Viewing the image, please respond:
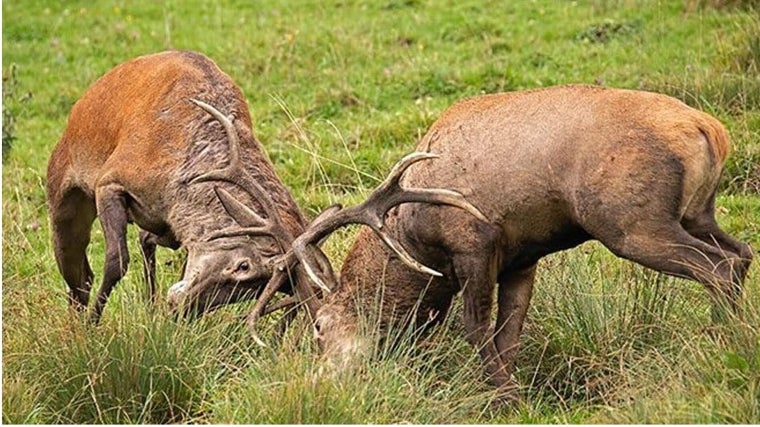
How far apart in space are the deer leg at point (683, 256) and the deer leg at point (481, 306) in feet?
2.27

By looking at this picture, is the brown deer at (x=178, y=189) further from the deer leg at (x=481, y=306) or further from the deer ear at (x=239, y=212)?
the deer leg at (x=481, y=306)

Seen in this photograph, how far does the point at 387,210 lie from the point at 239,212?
2.87 ft

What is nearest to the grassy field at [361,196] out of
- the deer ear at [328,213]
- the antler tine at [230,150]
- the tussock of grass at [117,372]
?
the tussock of grass at [117,372]

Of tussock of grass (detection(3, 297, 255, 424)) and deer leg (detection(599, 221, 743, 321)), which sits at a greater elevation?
deer leg (detection(599, 221, 743, 321))

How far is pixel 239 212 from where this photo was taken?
8195mm

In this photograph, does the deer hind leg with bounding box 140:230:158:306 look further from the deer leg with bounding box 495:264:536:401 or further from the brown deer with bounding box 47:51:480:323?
the deer leg with bounding box 495:264:536:401

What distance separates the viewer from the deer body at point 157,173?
830cm

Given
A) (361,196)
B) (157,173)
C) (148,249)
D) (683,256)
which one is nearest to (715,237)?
(683,256)

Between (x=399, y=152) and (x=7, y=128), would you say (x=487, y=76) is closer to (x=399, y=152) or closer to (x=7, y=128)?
(x=399, y=152)

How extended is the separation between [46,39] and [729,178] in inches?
309

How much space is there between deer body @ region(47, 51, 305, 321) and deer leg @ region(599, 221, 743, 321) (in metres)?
1.91

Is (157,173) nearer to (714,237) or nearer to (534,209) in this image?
(534,209)

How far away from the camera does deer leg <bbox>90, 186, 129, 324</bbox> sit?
8.67m

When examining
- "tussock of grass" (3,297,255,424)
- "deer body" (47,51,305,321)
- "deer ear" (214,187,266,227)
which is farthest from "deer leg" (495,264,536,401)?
"tussock of grass" (3,297,255,424)
